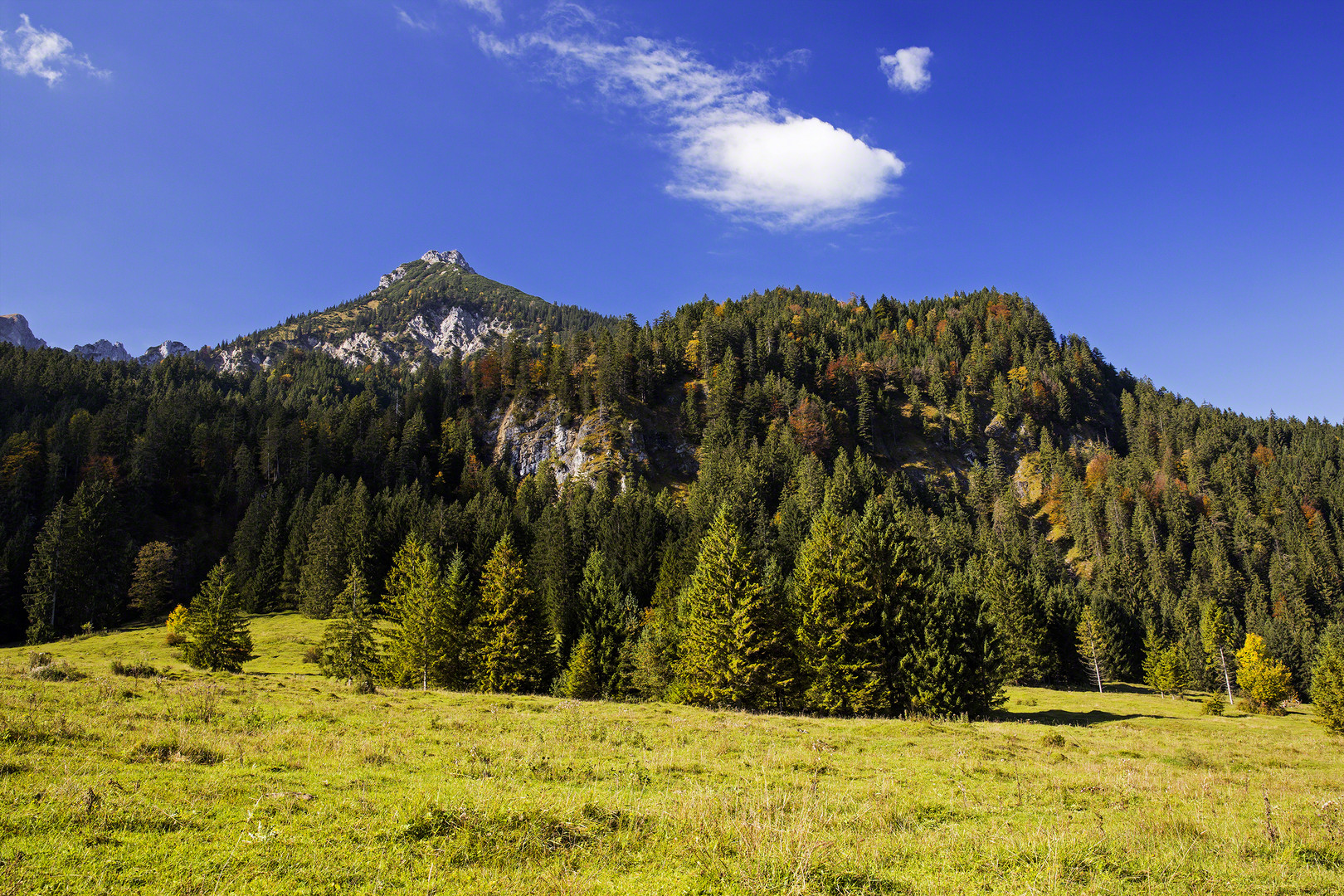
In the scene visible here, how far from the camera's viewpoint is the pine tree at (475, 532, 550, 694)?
148ft

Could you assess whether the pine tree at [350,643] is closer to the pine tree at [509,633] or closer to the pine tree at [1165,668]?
the pine tree at [509,633]

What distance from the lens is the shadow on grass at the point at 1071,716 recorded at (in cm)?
3785

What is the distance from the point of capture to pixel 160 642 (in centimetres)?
6278

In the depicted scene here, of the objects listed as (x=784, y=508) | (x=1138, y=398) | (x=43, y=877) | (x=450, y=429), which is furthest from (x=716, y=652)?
(x=1138, y=398)

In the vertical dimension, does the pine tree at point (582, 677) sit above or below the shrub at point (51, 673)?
below

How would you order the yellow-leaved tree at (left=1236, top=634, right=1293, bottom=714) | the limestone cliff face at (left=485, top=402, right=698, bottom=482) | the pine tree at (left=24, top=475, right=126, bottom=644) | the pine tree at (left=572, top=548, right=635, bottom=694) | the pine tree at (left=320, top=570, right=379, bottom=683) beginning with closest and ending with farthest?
the pine tree at (left=320, top=570, right=379, bottom=683) < the pine tree at (left=572, top=548, right=635, bottom=694) < the yellow-leaved tree at (left=1236, top=634, right=1293, bottom=714) < the pine tree at (left=24, top=475, right=126, bottom=644) < the limestone cliff face at (left=485, top=402, right=698, bottom=482)

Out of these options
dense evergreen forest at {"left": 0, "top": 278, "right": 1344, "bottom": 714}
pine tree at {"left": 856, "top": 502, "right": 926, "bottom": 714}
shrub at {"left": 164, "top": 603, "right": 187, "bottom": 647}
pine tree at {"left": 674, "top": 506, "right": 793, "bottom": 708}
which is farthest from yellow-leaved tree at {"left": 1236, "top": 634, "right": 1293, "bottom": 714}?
shrub at {"left": 164, "top": 603, "right": 187, "bottom": 647}

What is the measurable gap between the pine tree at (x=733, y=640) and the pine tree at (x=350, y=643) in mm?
25557

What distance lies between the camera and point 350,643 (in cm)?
4734

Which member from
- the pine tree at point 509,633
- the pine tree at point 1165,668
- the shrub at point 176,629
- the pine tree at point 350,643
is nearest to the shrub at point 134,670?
the pine tree at point 350,643

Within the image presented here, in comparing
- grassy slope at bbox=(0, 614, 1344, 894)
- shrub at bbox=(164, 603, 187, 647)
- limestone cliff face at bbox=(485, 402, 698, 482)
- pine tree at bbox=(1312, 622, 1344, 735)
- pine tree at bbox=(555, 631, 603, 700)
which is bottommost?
shrub at bbox=(164, 603, 187, 647)

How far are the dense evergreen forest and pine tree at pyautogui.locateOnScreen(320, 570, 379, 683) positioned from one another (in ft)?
2.58

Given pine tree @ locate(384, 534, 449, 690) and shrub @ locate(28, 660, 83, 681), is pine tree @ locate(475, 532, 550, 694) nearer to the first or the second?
pine tree @ locate(384, 534, 449, 690)

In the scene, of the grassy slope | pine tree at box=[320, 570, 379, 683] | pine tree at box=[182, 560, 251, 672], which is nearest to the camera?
the grassy slope
